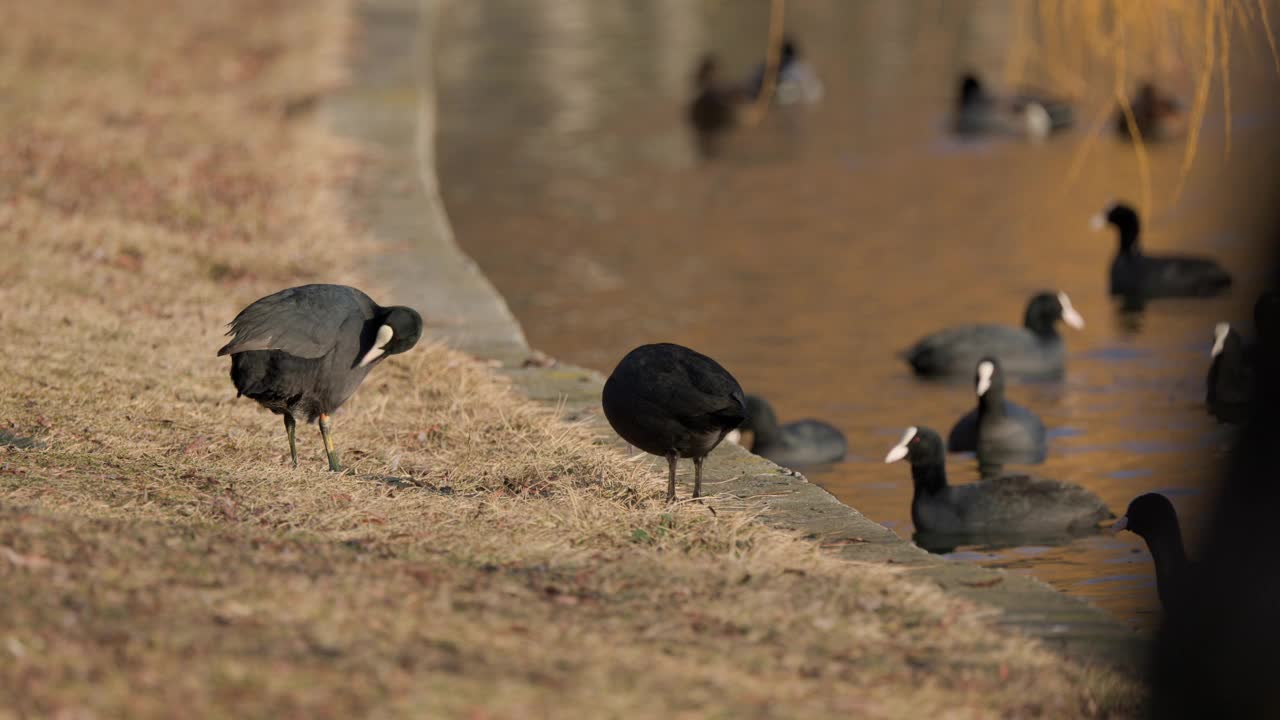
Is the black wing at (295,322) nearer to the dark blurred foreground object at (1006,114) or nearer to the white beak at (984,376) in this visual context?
the white beak at (984,376)

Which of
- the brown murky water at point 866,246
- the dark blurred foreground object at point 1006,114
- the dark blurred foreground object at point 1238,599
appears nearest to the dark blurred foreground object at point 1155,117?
the brown murky water at point 866,246

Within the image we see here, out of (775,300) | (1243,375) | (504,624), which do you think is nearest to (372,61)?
(775,300)

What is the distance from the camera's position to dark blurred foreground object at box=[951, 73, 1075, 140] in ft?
76.1

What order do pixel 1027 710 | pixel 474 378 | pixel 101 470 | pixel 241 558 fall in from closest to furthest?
pixel 1027 710
pixel 241 558
pixel 101 470
pixel 474 378

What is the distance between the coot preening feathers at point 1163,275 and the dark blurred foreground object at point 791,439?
208 inches

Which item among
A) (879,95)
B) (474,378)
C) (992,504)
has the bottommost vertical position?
(992,504)

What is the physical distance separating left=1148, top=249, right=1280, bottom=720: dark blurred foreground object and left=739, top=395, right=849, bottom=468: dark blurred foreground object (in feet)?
15.4

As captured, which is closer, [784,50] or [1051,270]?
[1051,270]

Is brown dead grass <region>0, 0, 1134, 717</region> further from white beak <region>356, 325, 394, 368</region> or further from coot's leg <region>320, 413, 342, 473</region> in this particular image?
white beak <region>356, 325, 394, 368</region>

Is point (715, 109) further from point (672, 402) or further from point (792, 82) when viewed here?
point (672, 402)

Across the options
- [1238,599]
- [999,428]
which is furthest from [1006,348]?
[1238,599]

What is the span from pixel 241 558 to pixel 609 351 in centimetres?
784

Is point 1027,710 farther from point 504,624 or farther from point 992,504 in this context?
point 992,504

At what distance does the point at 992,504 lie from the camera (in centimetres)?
970
